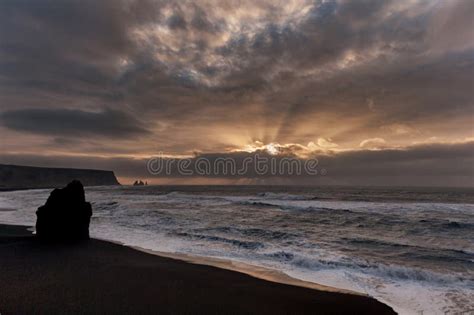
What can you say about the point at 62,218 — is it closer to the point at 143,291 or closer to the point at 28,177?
the point at 143,291

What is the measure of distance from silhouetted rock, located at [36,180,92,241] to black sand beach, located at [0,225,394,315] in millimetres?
4279

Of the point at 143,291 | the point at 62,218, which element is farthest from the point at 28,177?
the point at 143,291

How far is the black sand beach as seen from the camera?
7602 millimetres

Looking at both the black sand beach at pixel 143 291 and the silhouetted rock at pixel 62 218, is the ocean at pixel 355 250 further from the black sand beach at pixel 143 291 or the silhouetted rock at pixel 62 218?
the black sand beach at pixel 143 291

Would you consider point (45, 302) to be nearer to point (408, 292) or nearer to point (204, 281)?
point (204, 281)

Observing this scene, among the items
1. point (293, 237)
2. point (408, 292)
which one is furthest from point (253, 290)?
point (293, 237)

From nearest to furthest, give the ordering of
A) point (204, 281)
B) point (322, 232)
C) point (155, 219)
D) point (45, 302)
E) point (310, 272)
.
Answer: point (45, 302) < point (204, 281) < point (310, 272) < point (322, 232) < point (155, 219)

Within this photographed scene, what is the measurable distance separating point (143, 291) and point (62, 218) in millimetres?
10938

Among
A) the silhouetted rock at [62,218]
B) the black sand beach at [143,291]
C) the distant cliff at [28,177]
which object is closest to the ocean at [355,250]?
the silhouetted rock at [62,218]

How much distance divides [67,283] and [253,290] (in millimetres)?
5454

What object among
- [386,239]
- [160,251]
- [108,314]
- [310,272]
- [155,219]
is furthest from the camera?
[155,219]

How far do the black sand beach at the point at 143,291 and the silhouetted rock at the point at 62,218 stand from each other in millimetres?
4279

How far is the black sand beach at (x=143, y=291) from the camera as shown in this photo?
299 inches

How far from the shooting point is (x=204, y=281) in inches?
395
